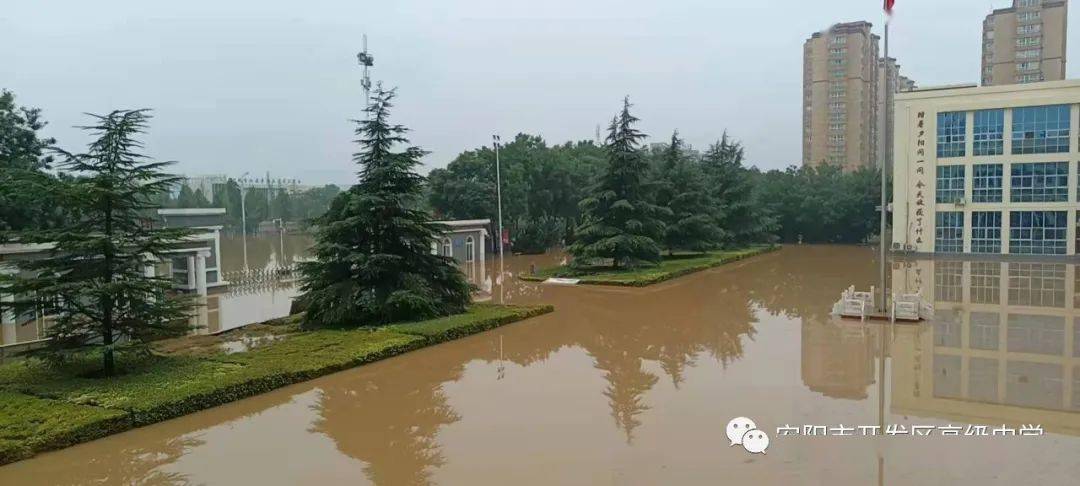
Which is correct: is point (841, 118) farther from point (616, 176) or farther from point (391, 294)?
point (391, 294)

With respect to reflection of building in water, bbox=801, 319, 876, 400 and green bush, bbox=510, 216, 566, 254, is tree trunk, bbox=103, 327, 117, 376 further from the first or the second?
green bush, bbox=510, 216, 566, 254

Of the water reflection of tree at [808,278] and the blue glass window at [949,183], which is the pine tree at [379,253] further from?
the blue glass window at [949,183]

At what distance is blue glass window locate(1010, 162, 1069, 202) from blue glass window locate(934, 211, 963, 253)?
2129 millimetres

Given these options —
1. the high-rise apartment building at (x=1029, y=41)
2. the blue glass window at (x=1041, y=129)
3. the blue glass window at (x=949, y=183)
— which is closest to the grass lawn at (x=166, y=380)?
the blue glass window at (x=949, y=183)

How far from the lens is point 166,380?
872 cm

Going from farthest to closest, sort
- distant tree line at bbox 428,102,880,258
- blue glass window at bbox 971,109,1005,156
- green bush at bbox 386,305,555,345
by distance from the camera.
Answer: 1. blue glass window at bbox 971,109,1005,156
2. distant tree line at bbox 428,102,880,258
3. green bush at bbox 386,305,555,345

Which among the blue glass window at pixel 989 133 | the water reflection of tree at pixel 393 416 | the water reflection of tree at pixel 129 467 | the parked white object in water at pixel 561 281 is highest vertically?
the blue glass window at pixel 989 133

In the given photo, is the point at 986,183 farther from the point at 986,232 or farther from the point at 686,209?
the point at 686,209

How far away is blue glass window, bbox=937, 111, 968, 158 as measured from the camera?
28609mm

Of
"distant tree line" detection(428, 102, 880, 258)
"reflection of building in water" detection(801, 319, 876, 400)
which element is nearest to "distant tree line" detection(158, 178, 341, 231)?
"distant tree line" detection(428, 102, 880, 258)

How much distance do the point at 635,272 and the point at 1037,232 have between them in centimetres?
1785

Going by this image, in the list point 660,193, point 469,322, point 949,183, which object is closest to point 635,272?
point 660,193

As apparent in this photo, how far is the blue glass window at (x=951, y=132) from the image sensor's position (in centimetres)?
2861

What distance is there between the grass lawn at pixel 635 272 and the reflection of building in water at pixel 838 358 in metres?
6.91
